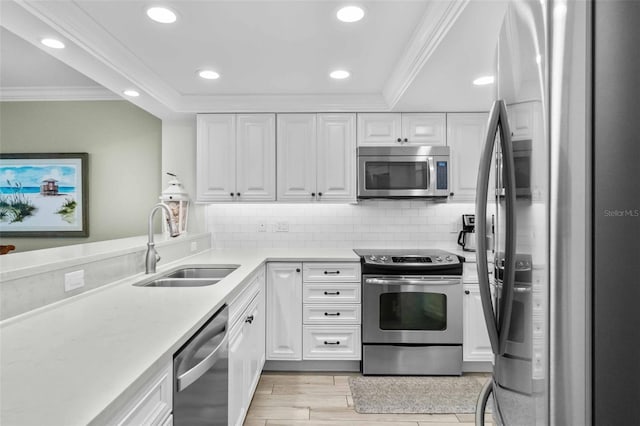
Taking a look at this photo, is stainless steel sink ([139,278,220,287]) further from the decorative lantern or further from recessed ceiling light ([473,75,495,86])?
recessed ceiling light ([473,75,495,86])

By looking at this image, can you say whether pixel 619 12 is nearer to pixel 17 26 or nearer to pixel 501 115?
pixel 501 115

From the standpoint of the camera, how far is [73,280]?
156 centimetres

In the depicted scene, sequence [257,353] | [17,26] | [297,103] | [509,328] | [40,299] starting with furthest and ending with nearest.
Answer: [297,103] < [257,353] < [17,26] < [40,299] < [509,328]

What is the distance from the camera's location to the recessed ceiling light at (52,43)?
1902 mm

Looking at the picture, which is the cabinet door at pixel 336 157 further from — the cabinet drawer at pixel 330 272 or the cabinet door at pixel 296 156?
the cabinet drawer at pixel 330 272

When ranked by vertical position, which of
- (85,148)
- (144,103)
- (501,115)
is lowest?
(501,115)

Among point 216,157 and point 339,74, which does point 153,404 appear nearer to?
point 339,74

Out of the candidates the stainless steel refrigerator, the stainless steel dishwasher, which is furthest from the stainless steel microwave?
the stainless steel refrigerator

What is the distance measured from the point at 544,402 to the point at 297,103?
9.34ft

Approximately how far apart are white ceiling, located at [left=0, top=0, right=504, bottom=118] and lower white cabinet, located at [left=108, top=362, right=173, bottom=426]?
1707 millimetres

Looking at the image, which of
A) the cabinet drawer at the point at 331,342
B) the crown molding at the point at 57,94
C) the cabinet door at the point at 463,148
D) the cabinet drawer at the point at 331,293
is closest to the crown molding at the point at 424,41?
the cabinet door at the point at 463,148

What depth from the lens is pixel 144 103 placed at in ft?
9.70

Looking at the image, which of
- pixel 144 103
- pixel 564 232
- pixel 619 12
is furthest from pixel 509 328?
pixel 144 103

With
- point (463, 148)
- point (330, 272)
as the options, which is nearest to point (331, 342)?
point (330, 272)
